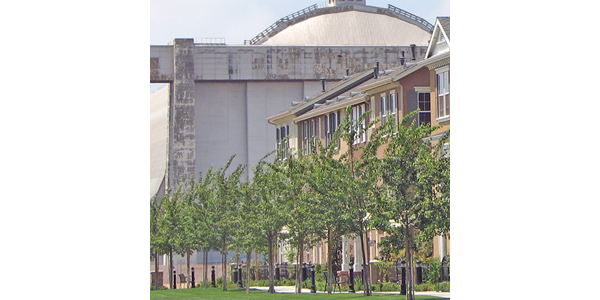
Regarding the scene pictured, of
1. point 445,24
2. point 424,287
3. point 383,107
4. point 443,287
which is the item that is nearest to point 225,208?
point 383,107

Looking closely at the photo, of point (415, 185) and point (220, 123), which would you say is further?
point (220, 123)

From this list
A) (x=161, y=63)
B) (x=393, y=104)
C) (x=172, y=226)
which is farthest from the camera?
(x=161, y=63)

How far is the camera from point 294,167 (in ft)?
120

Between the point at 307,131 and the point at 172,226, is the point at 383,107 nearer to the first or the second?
the point at 172,226

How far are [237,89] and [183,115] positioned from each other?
20.8ft

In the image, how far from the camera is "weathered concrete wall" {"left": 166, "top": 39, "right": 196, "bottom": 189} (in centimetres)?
9638

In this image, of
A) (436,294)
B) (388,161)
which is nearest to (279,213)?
(436,294)

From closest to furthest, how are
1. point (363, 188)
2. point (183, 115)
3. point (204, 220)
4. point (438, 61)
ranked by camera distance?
point (363, 188) < point (438, 61) < point (204, 220) < point (183, 115)

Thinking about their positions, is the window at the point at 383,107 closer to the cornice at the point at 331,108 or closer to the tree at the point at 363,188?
the cornice at the point at 331,108

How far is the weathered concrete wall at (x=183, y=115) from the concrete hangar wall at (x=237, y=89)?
10cm

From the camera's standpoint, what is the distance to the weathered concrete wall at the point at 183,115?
96.4 m

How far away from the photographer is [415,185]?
27641mm
